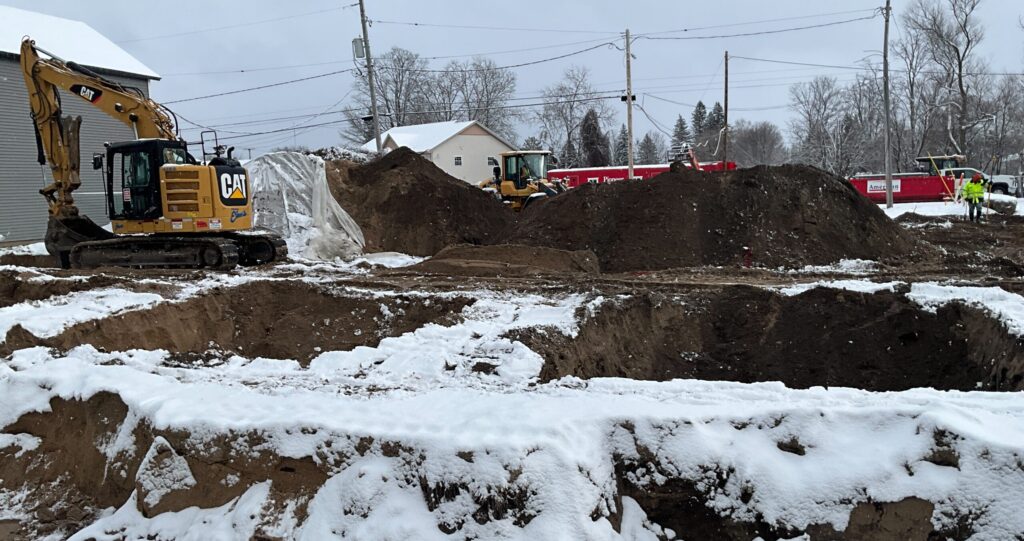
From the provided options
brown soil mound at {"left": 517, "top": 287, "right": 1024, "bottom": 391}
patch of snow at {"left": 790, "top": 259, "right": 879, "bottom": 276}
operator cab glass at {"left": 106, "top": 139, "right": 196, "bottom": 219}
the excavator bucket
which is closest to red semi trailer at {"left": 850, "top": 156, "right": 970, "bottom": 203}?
patch of snow at {"left": 790, "top": 259, "right": 879, "bottom": 276}

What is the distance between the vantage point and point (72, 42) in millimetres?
25625

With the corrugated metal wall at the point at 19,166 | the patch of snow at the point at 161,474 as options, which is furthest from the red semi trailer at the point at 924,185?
the corrugated metal wall at the point at 19,166

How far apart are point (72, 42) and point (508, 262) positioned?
23538 mm

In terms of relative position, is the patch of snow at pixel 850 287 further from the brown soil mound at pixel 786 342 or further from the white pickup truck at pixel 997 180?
the white pickup truck at pixel 997 180

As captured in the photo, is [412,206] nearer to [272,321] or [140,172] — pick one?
[140,172]

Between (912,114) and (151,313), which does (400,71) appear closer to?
(912,114)

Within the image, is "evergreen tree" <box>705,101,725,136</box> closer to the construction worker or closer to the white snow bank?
the construction worker

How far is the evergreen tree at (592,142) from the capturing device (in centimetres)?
5953

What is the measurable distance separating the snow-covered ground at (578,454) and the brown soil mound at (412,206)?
12.8 metres

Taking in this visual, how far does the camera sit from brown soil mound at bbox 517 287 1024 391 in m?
6.89

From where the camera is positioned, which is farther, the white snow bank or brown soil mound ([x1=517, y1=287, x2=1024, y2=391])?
brown soil mound ([x1=517, y1=287, x2=1024, y2=391])

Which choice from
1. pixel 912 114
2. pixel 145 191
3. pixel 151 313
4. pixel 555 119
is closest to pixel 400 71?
pixel 555 119

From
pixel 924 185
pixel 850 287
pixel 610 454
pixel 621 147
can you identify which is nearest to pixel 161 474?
pixel 610 454

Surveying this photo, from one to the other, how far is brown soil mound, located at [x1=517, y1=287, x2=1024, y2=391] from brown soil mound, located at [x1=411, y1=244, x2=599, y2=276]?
3.60 meters
